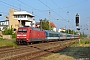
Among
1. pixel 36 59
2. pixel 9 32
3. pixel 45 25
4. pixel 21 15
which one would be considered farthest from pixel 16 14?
pixel 36 59

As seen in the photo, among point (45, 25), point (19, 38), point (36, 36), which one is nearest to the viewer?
point (19, 38)

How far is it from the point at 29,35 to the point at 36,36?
16.3 feet

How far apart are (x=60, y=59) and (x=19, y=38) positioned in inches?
812

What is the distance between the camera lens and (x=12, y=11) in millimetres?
104375

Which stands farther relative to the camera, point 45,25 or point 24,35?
point 45,25

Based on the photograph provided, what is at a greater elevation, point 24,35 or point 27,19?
point 27,19

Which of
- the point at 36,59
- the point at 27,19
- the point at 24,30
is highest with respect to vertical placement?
the point at 27,19

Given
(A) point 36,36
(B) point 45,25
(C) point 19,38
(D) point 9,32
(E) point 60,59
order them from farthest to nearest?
(B) point 45,25
(D) point 9,32
(A) point 36,36
(C) point 19,38
(E) point 60,59

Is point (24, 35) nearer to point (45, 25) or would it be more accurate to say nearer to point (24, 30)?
point (24, 30)

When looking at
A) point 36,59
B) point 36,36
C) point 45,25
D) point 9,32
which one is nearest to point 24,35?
point 36,36

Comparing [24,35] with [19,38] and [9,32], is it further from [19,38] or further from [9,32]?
[9,32]

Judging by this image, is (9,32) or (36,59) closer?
(36,59)

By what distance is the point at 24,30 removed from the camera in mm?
36188

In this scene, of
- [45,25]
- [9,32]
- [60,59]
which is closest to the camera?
[60,59]
